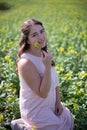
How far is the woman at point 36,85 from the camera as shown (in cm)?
332

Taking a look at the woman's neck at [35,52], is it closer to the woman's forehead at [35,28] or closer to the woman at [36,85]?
the woman at [36,85]

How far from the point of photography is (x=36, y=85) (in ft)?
10.8

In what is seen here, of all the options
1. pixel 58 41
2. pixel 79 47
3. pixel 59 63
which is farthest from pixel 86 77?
pixel 58 41

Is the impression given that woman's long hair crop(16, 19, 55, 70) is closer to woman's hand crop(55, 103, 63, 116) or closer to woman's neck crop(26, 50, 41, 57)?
woman's neck crop(26, 50, 41, 57)

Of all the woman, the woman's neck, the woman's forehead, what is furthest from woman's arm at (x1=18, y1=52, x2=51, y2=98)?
the woman's forehead

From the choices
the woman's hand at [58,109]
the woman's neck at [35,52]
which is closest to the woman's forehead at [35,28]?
the woman's neck at [35,52]

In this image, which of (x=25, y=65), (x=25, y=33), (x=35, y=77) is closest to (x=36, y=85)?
(x=35, y=77)

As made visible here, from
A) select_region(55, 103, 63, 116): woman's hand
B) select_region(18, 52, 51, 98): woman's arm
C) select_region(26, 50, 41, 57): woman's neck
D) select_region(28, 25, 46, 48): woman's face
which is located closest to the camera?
select_region(18, 52, 51, 98): woman's arm

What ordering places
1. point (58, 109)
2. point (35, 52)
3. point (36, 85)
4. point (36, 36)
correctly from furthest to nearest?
point (58, 109) < point (35, 52) < point (36, 36) < point (36, 85)

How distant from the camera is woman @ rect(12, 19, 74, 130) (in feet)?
10.9

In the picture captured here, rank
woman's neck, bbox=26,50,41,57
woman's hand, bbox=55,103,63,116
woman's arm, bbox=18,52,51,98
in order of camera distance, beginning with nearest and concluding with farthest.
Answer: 1. woman's arm, bbox=18,52,51,98
2. woman's neck, bbox=26,50,41,57
3. woman's hand, bbox=55,103,63,116

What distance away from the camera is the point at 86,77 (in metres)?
4.78

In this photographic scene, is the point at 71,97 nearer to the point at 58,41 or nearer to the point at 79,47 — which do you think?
the point at 79,47

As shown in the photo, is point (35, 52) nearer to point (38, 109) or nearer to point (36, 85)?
point (36, 85)
